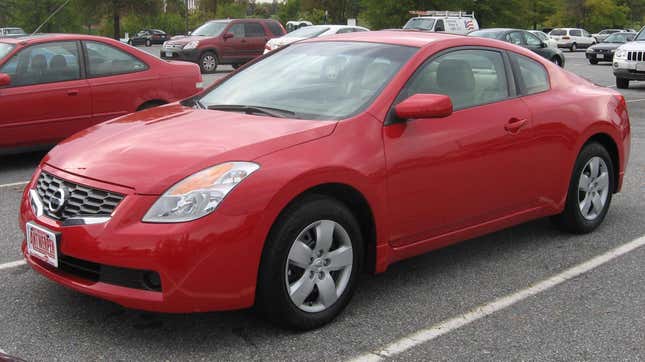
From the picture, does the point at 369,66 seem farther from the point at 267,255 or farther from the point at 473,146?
the point at 267,255

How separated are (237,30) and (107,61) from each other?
17.0 m

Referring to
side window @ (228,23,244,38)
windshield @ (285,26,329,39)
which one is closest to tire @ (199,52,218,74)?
side window @ (228,23,244,38)

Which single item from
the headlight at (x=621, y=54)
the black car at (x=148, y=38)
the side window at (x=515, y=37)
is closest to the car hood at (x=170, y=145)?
the headlight at (x=621, y=54)

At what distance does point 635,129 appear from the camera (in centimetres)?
1169

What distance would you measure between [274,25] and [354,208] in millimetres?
22926

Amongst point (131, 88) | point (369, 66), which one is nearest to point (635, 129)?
point (131, 88)

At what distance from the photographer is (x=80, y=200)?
3.67 meters

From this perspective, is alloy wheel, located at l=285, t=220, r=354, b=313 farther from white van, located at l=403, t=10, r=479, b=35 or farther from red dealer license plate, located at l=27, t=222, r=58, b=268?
white van, located at l=403, t=10, r=479, b=35

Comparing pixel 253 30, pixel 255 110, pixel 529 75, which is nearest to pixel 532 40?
pixel 253 30

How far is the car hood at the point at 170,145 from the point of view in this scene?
3625 mm

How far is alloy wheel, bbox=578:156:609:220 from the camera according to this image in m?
5.66

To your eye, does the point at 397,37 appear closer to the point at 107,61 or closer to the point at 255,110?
the point at 255,110

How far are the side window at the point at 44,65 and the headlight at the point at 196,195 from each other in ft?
17.1

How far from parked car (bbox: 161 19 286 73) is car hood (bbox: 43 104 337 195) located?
20.1m
